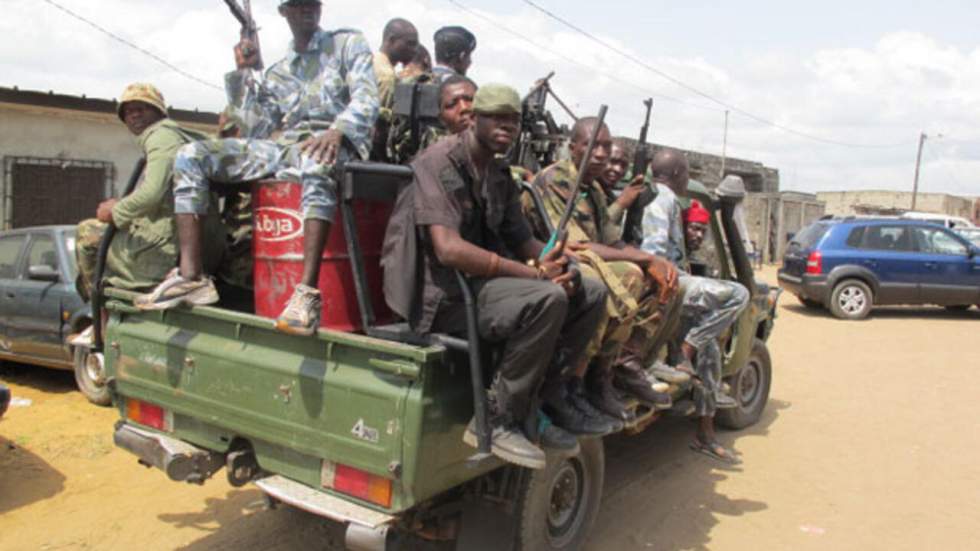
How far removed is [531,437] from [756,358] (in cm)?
418

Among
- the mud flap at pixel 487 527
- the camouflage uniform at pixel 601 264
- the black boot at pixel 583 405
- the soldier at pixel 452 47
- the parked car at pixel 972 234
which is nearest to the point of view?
the mud flap at pixel 487 527

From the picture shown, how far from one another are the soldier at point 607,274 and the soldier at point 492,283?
0.36 meters

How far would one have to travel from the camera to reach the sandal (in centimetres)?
571

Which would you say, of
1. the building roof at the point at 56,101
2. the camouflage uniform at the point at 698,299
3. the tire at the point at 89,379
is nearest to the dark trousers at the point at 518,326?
the camouflage uniform at the point at 698,299

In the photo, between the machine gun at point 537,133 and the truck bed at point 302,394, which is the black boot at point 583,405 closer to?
the truck bed at point 302,394

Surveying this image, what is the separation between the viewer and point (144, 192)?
369cm

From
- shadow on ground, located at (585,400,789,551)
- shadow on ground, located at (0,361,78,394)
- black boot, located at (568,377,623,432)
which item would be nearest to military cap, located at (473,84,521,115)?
black boot, located at (568,377,623,432)

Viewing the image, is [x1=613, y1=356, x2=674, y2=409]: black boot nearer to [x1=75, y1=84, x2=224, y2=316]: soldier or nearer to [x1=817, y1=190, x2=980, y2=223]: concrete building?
[x1=75, y1=84, x2=224, y2=316]: soldier

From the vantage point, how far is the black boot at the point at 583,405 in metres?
3.52

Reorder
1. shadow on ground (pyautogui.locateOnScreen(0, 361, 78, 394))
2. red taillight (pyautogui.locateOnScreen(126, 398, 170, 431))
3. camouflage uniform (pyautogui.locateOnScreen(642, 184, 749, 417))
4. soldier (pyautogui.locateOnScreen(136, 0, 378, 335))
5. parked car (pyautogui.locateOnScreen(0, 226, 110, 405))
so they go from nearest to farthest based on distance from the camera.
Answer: soldier (pyautogui.locateOnScreen(136, 0, 378, 335)), red taillight (pyautogui.locateOnScreen(126, 398, 170, 431)), camouflage uniform (pyautogui.locateOnScreen(642, 184, 749, 417)), parked car (pyautogui.locateOnScreen(0, 226, 110, 405)), shadow on ground (pyautogui.locateOnScreen(0, 361, 78, 394))

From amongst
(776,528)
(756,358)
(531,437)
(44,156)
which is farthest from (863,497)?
(44,156)

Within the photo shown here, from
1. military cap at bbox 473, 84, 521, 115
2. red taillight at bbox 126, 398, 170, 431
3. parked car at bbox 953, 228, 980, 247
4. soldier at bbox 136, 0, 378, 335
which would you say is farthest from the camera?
parked car at bbox 953, 228, 980, 247

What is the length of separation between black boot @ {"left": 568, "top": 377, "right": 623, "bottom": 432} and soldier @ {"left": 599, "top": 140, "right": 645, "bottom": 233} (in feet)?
4.21

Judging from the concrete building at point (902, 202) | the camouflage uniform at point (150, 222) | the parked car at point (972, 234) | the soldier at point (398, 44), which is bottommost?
the camouflage uniform at point (150, 222)
